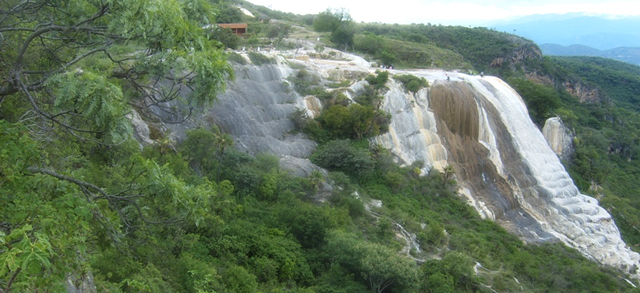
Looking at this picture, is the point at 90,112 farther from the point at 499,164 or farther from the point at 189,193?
the point at 499,164

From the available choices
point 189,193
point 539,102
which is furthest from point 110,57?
point 539,102

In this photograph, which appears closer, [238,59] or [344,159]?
[344,159]

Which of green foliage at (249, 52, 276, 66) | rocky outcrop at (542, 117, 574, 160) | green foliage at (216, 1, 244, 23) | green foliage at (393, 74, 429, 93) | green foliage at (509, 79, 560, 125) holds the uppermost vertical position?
green foliage at (249, 52, 276, 66)

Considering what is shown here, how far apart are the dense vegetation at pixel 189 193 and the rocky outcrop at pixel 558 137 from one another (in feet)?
4.71

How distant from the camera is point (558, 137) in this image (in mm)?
40781

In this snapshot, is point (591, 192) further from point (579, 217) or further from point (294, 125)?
point (294, 125)

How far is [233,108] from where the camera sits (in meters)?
24.2

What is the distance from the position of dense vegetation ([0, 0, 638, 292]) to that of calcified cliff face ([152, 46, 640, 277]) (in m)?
1.43

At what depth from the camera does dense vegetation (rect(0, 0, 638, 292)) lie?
500cm

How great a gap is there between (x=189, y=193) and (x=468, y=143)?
95.1 ft

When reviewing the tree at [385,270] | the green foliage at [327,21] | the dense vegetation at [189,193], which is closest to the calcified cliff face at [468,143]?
the dense vegetation at [189,193]

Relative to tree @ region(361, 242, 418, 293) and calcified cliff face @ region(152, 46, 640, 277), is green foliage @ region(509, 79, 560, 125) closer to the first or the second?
calcified cliff face @ region(152, 46, 640, 277)

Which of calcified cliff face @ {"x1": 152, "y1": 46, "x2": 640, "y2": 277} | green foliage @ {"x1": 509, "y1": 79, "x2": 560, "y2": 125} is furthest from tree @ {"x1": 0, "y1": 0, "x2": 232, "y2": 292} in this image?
green foliage @ {"x1": 509, "y1": 79, "x2": 560, "y2": 125}

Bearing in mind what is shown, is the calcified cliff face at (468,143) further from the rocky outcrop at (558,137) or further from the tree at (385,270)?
the tree at (385,270)
